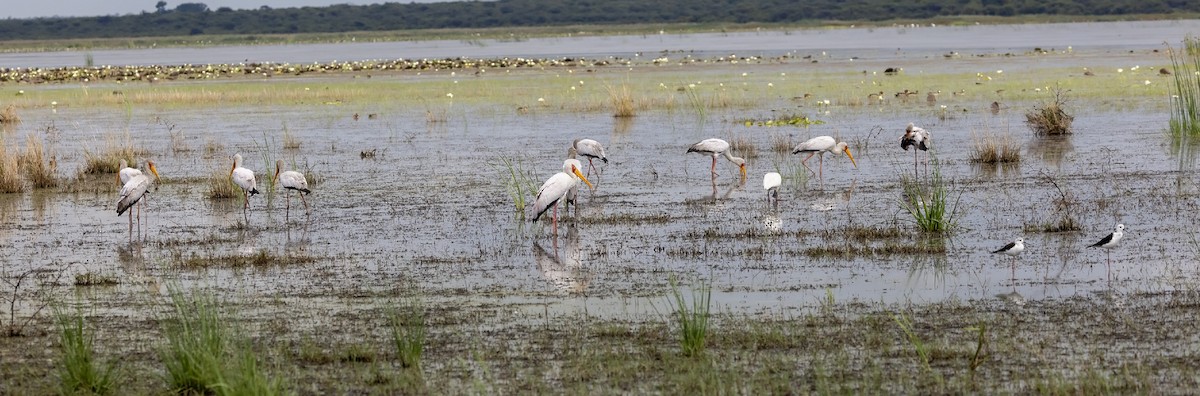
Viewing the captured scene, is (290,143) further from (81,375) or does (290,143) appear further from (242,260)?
(81,375)

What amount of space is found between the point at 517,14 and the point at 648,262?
13021 cm

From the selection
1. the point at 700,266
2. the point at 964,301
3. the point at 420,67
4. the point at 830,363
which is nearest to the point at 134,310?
the point at 700,266

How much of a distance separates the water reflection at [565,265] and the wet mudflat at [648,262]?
0.19 feet

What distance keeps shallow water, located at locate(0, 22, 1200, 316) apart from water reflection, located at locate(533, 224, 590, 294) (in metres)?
0.04

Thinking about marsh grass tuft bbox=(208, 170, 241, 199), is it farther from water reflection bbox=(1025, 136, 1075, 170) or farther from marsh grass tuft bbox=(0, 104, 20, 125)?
marsh grass tuft bbox=(0, 104, 20, 125)

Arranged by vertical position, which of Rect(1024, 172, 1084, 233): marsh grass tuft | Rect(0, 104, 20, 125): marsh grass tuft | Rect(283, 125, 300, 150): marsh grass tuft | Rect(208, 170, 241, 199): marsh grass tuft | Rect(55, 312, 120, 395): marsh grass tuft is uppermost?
Rect(0, 104, 20, 125): marsh grass tuft

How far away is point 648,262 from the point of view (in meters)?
11.9

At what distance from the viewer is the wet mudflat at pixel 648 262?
8.16 m

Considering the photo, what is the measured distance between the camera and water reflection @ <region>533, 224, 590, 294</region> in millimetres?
11055

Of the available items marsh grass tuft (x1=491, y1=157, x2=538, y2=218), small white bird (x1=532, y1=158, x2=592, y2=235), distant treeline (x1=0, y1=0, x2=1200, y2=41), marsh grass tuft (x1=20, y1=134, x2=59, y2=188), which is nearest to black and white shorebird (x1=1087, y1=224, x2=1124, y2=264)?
small white bird (x1=532, y1=158, x2=592, y2=235)

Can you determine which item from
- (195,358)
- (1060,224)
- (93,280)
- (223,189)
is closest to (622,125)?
(223,189)

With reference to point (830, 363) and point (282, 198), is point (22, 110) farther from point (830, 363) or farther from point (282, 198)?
point (830, 363)

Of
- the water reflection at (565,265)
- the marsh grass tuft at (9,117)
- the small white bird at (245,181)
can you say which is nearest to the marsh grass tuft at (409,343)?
the water reflection at (565,265)

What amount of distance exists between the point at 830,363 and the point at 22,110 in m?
30.8
